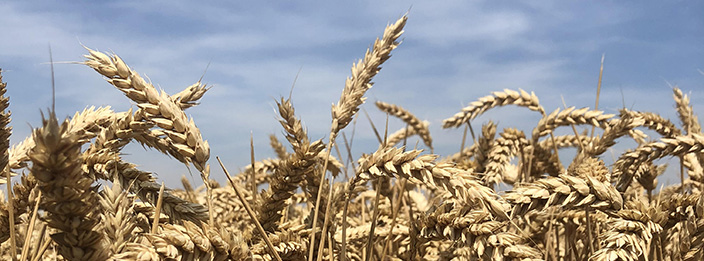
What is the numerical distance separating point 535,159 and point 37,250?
2669 millimetres

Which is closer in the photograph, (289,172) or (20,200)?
(20,200)

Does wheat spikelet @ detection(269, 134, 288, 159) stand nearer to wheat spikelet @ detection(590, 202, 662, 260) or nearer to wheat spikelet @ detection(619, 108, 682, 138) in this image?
wheat spikelet @ detection(619, 108, 682, 138)

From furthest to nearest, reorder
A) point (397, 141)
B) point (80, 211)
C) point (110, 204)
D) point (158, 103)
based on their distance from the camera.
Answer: point (397, 141) < point (158, 103) < point (110, 204) < point (80, 211)

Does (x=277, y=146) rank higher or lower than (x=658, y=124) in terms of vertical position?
higher

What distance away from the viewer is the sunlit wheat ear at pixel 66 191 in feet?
2.73

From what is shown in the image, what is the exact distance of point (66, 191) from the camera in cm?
86

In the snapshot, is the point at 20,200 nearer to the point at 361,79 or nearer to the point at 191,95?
the point at 191,95

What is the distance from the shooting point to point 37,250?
1.44 m

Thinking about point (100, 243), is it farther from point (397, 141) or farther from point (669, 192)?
point (397, 141)

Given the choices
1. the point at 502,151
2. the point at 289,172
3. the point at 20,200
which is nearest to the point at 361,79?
the point at 289,172

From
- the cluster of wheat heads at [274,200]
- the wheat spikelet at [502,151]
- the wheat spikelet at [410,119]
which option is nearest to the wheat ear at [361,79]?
the cluster of wheat heads at [274,200]

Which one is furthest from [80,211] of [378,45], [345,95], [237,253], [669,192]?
[669,192]

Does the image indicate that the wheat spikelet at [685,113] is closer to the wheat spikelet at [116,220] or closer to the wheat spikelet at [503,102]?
the wheat spikelet at [503,102]

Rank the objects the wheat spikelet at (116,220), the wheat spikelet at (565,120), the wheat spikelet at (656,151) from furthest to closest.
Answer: the wheat spikelet at (565,120)
the wheat spikelet at (656,151)
the wheat spikelet at (116,220)
